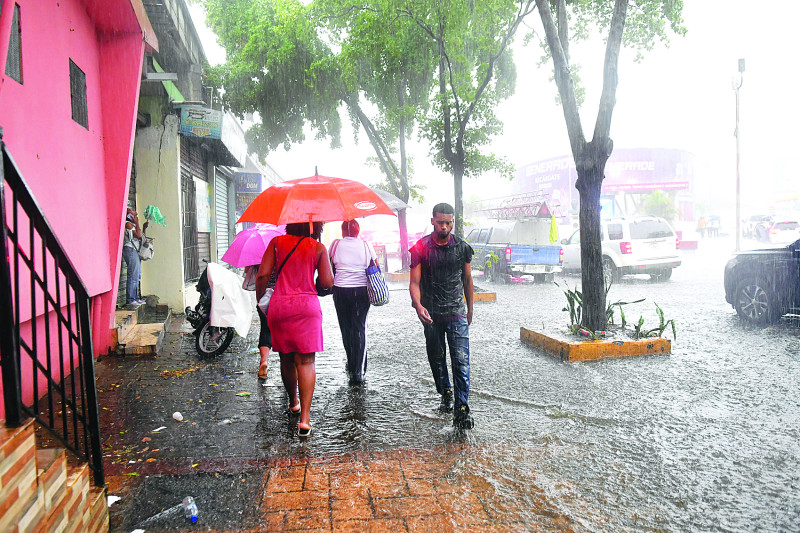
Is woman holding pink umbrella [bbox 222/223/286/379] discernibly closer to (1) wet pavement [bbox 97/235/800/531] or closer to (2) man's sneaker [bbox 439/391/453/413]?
(1) wet pavement [bbox 97/235/800/531]

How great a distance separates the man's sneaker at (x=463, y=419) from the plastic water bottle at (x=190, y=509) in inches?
83.4

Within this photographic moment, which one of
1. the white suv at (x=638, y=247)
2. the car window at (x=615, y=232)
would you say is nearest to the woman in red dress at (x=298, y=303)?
the white suv at (x=638, y=247)

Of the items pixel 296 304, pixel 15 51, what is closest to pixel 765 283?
pixel 296 304

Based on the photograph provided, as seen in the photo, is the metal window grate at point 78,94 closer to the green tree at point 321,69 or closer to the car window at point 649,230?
the green tree at point 321,69

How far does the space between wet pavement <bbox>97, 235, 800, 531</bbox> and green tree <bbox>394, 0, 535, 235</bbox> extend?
28.5 feet

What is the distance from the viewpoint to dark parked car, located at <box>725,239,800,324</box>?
848 centimetres

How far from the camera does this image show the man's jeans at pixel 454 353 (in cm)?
473

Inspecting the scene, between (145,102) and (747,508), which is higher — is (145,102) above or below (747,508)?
above

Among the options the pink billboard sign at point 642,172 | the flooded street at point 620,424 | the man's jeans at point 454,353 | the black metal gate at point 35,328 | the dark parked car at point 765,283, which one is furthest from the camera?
the pink billboard sign at point 642,172

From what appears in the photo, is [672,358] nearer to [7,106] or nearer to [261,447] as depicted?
[261,447]

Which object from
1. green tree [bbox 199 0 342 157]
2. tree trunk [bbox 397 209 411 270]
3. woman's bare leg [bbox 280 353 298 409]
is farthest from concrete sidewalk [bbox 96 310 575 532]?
tree trunk [bbox 397 209 411 270]

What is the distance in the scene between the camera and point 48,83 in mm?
5766

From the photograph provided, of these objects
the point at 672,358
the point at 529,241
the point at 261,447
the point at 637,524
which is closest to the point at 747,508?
the point at 637,524

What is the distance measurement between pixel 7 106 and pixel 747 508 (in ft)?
20.0
